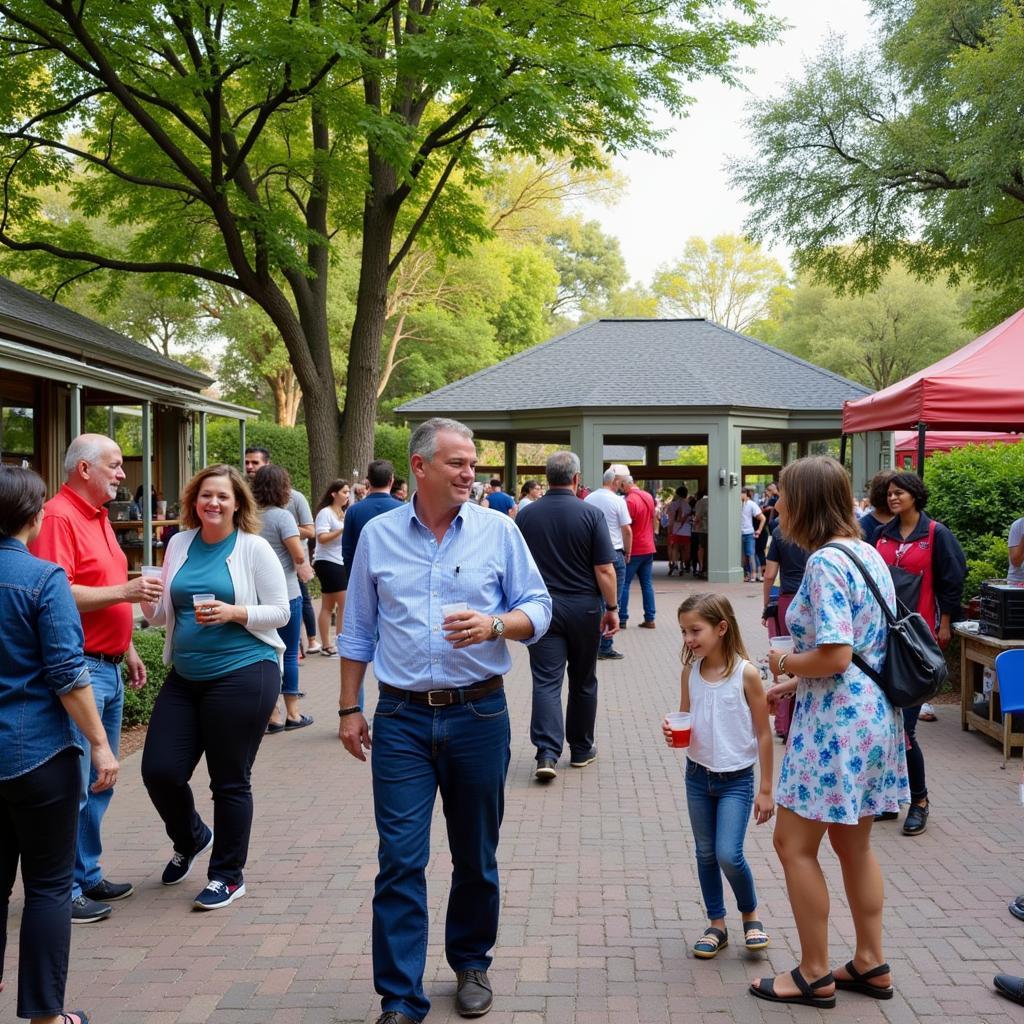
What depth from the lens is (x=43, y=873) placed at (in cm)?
334

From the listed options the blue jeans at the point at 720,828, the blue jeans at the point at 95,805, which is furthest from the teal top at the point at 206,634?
the blue jeans at the point at 720,828

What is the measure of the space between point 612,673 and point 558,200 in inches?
1305

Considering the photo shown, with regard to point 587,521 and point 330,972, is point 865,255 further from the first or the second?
point 330,972

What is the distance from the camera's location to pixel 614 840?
18.7 feet

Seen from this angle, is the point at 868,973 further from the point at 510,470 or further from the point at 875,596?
the point at 510,470

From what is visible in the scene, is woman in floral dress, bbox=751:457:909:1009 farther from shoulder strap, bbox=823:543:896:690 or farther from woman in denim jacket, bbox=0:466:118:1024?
woman in denim jacket, bbox=0:466:118:1024

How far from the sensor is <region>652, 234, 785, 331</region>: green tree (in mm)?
66812

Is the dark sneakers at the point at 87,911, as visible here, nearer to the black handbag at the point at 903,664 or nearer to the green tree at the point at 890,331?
the black handbag at the point at 903,664

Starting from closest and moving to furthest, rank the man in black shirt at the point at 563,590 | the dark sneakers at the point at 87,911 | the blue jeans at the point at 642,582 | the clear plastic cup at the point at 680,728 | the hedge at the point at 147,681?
1. the clear plastic cup at the point at 680,728
2. the dark sneakers at the point at 87,911
3. the man in black shirt at the point at 563,590
4. the hedge at the point at 147,681
5. the blue jeans at the point at 642,582

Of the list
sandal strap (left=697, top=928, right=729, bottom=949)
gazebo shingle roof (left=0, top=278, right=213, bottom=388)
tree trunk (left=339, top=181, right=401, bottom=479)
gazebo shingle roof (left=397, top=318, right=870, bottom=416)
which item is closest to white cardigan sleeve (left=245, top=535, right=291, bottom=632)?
sandal strap (left=697, top=928, right=729, bottom=949)

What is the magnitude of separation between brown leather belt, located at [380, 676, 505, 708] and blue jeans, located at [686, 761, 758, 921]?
1.11 meters

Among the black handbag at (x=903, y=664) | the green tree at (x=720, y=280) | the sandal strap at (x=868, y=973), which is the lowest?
the sandal strap at (x=868, y=973)

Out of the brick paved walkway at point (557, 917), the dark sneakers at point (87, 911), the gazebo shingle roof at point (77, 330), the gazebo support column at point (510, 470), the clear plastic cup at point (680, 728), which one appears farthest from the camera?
the gazebo support column at point (510, 470)

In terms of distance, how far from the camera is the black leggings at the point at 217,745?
4.65 m
